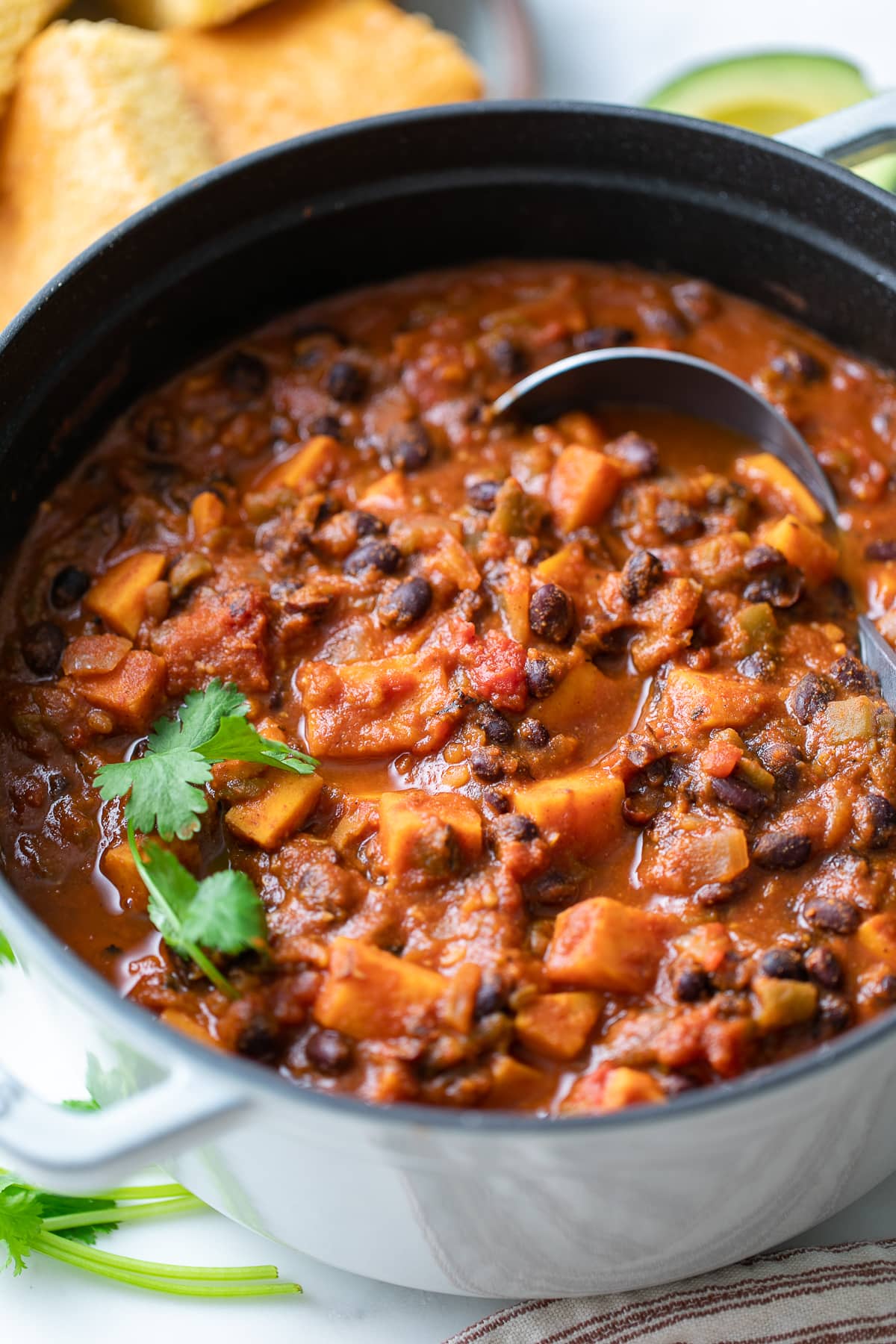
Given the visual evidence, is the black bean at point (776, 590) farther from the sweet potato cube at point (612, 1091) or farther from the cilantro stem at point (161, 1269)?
the cilantro stem at point (161, 1269)

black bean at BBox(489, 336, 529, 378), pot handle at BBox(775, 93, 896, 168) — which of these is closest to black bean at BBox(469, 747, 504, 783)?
black bean at BBox(489, 336, 529, 378)

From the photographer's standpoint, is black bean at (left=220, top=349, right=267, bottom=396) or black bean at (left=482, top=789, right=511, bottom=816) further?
black bean at (left=220, top=349, right=267, bottom=396)

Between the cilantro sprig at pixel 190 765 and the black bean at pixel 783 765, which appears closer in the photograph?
the cilantro sprig at pixel 190 765

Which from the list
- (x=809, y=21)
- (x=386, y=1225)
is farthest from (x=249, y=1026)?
(x=809, y=21)

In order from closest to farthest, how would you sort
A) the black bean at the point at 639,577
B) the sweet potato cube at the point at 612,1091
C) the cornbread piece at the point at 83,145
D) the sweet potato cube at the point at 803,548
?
the sweet potato cube at the point at 612,1091, the black bean at the point at 639,577, the sweet potato cube at the point at 803,548, the cornbread piece at the point at 83,145

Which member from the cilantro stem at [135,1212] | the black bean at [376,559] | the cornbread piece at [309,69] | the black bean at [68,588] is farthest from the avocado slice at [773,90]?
the cilantro stem at [135,1212]

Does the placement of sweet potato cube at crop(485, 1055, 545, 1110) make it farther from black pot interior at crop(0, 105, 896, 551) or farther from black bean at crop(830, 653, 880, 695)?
black pot interior at crop(0, 105, 896, 551)

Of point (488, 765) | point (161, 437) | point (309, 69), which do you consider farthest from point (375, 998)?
point (309, 69)
